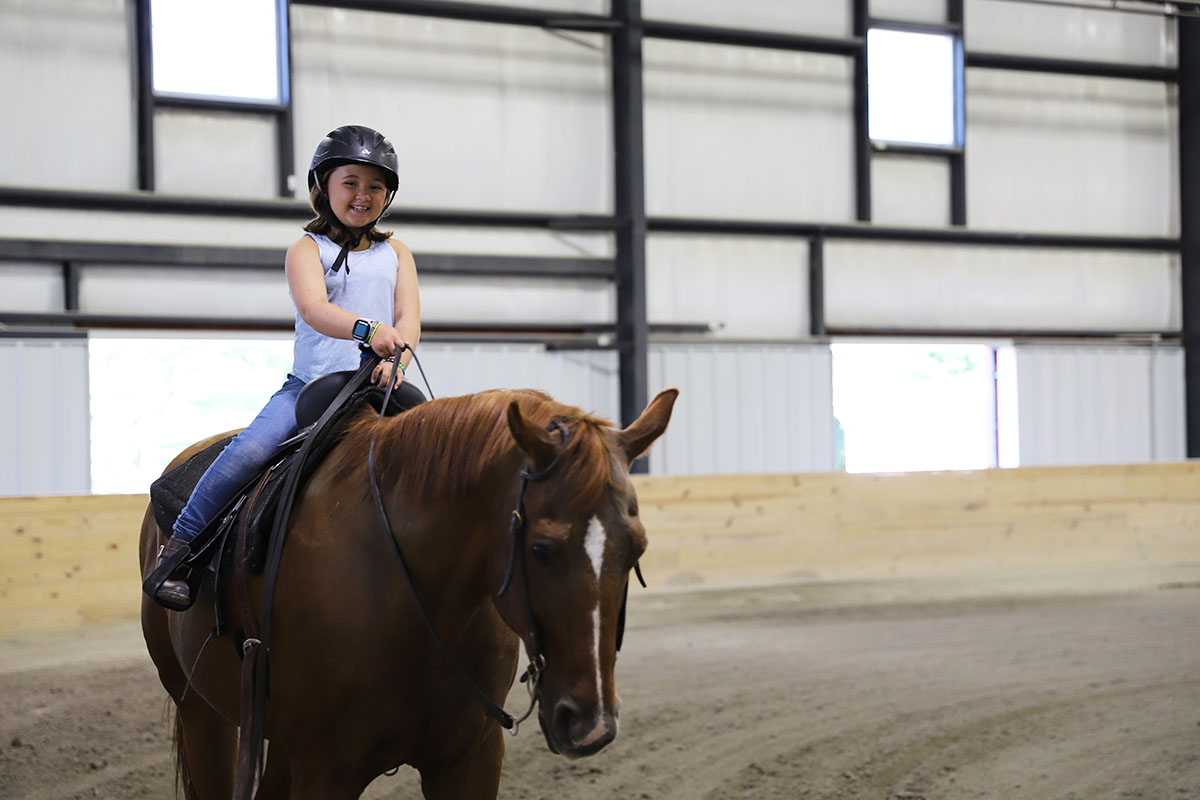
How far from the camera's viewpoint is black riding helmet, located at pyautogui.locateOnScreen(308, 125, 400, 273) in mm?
2328

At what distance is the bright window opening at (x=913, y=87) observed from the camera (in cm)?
1054

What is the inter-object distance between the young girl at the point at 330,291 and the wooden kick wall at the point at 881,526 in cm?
488

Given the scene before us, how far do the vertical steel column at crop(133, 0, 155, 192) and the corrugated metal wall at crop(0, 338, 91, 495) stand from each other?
4.44 feet

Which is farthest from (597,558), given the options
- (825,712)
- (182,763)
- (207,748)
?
(825,712)

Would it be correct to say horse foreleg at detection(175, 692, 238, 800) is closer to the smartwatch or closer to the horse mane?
the horse mane

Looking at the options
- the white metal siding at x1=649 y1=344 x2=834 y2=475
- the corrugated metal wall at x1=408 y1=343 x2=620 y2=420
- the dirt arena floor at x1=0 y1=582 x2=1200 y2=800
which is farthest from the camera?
the white metal siding at x1=649 y1=344 x2=834 y2=475

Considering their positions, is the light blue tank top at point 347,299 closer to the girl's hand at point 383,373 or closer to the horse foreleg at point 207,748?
the girl's hand at point 383,373

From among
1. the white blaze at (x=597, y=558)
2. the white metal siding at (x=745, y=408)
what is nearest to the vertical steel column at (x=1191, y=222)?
the white metal siding at (x=745, y=408)

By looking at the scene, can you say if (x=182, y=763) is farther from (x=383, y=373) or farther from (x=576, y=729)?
(x=576, y=729)

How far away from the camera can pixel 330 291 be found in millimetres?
2371

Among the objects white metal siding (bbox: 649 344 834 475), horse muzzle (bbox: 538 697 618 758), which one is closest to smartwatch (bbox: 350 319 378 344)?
horse muzzle (bbox: 538 697 618 758)

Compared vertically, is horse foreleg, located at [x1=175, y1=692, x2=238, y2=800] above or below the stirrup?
below

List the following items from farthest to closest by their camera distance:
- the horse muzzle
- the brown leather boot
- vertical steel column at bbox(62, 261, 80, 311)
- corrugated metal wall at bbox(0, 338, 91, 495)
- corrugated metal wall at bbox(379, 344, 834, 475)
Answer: corrugated metal wall at bbox(379, 344, 834, 475) → vertical steel column at bbox(62, 261, 80, 311) → corrugated metal wall at bbox(0, 338, 91, 495) → the brown leather boot → the horse muzzle

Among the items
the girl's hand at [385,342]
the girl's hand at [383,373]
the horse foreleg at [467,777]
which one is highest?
the girl's hand at [385,342]
